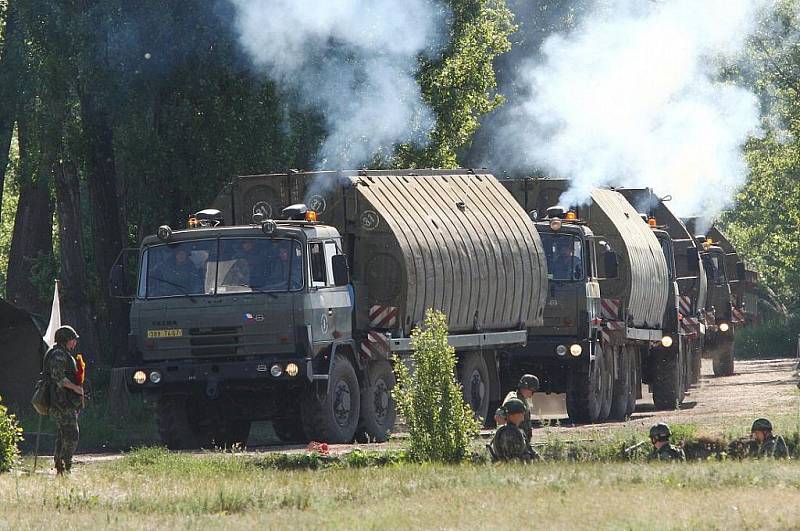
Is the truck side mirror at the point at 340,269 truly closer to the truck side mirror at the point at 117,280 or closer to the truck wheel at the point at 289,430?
the truck wheel at the point at 289,430

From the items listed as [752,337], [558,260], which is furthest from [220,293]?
[752,337]

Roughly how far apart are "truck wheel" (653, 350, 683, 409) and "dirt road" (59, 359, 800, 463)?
0.88 feet

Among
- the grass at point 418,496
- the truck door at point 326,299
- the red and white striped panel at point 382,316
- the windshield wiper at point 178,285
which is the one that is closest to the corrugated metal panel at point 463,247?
the red and white striped panel at point 382,316

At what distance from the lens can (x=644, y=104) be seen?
39469mm

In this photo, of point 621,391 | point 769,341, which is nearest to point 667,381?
point 621,391

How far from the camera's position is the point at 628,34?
38.7 m

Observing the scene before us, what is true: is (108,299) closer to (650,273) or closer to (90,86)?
(90,86)

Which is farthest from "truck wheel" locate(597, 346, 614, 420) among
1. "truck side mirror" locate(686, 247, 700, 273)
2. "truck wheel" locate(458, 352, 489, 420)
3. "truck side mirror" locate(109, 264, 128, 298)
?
"truck side mirror" locate(109, 264, 128, 298)

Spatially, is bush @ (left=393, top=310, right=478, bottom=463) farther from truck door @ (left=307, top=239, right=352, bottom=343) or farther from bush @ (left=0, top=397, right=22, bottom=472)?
bush @ (left=0, top=397, right=22, bottom=472)

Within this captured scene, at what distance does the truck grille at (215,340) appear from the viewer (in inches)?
828

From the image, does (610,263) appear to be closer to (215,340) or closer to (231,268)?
(231,268)

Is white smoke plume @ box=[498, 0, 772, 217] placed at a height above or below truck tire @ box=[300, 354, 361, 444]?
above

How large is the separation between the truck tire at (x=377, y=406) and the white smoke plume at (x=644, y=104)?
1094cm

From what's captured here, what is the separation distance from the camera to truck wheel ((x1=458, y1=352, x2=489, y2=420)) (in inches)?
977
